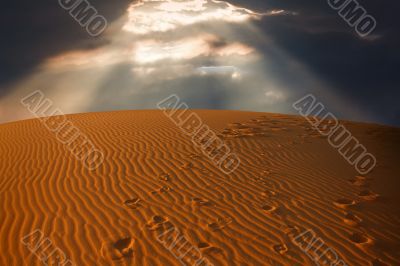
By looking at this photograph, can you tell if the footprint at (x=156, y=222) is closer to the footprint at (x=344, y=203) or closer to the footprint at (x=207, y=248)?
the footprint at (x=207, y=248)

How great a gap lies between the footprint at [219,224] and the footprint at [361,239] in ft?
7.12

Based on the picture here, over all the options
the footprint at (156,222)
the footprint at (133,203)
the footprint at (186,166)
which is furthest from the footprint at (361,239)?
the footprint at (186,166)

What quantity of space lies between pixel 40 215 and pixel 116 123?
9.21 m

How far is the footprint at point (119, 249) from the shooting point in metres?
4.80

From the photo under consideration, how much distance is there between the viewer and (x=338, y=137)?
11.9 metres

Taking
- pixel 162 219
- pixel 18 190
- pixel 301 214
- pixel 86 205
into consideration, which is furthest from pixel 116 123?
pixel 301 214

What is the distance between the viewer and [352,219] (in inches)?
Result: 229

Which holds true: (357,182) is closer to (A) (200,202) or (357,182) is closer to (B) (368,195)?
(B) (368,195)

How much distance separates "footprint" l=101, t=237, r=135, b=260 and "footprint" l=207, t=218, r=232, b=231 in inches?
56.1

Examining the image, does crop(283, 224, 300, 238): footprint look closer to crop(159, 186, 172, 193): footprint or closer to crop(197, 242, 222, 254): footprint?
crop(197, 242, 222, 254): footprint

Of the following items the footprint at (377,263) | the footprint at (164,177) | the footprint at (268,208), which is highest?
the footprint at (164,177)

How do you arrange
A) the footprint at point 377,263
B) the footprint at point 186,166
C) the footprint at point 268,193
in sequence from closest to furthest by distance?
the footprint at point 377,263 < the footprint at point 268,193 < the footprint at point 186,166

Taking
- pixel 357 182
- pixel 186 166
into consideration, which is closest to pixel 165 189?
pixel 186 166

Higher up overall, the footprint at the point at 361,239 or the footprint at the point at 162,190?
the footprint at the point at 162,190
